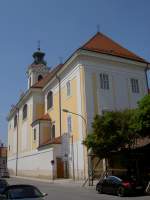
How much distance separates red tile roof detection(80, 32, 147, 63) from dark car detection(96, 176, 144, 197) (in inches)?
738

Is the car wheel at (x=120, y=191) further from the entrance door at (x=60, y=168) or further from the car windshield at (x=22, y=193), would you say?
the entrance door at (x=60, y=168)

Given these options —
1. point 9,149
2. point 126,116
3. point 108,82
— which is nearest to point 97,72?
point 108,82

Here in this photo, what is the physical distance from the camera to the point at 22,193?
36.5 feet

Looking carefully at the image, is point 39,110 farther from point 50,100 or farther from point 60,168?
point 60,168

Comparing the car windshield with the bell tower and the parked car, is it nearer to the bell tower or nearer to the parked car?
the parked car

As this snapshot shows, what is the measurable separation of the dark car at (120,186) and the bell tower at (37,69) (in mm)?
42505

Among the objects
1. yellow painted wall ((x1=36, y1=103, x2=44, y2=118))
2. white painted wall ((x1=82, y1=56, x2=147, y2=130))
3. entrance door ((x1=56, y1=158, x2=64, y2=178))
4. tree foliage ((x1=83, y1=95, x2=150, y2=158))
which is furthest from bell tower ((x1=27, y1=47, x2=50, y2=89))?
tree foliage ((x1=83, y1=95, x2=150, y2=158))

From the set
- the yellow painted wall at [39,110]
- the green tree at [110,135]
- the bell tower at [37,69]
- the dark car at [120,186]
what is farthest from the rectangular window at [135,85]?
the bell tower at [37,69]

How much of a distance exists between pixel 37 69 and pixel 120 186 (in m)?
46.2

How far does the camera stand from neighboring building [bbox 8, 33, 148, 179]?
113ft

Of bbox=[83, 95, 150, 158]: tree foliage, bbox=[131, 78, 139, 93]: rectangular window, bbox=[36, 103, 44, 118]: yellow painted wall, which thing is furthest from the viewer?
bbox=[36, 103, 44, 118]: yellow painted wall

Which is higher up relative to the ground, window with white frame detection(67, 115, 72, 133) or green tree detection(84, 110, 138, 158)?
window with white frame detection(67, 115, 72, 133)

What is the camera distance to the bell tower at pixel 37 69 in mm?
62231

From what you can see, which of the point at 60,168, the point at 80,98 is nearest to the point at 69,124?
the point at 80,98
